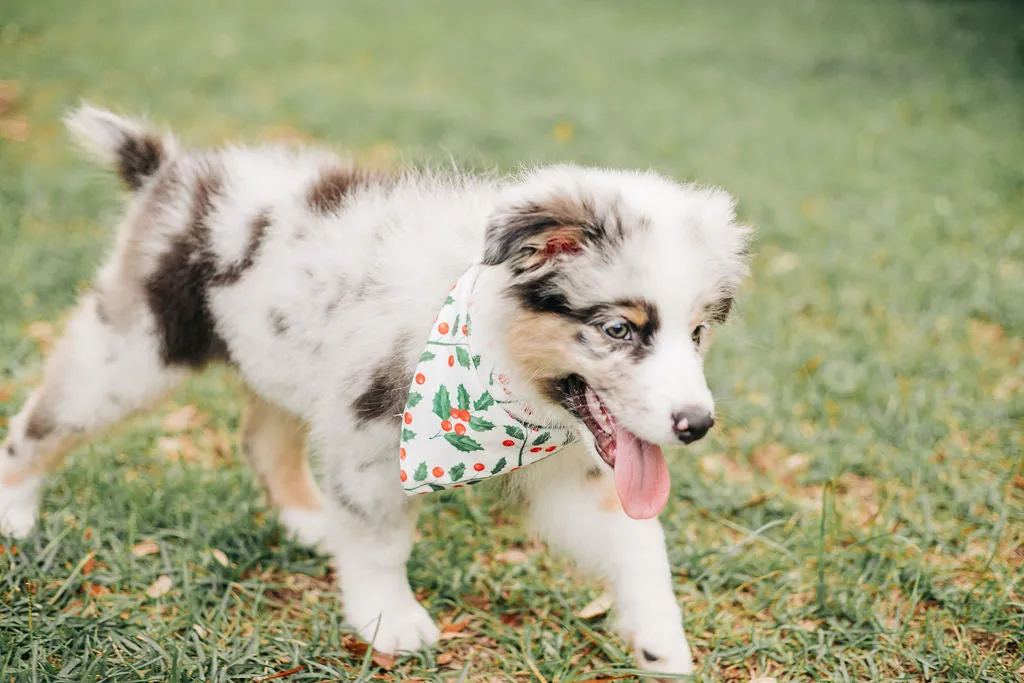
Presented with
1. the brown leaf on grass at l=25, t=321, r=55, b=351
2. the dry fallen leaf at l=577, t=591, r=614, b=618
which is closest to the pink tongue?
the dry fallen leaf at l=577, t=591, r=614, b=618

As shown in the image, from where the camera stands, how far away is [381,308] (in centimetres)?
308

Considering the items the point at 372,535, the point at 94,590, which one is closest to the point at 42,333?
the point at 94,590

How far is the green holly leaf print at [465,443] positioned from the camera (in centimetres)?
294

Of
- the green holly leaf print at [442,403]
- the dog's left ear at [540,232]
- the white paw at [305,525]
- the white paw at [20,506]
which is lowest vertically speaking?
the white paw at [305,525]

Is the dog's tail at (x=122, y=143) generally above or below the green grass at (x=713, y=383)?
above

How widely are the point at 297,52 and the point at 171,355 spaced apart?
904cm

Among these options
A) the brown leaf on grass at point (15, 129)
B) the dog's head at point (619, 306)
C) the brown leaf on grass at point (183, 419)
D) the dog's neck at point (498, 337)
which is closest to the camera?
the dog's head at point (619, 306)

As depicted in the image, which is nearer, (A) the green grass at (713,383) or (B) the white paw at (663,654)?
(B) the white paw at (663,654)

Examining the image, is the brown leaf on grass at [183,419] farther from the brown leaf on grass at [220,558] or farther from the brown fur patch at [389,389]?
the brown fur patch at [389,389]

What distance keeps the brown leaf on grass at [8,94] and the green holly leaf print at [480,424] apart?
8040 millimetres

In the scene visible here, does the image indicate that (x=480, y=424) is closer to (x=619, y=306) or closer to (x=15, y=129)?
(x=619, y=306)

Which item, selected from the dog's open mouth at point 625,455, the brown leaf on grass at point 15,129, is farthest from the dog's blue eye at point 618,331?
the brown leaf on grass at point 15,129

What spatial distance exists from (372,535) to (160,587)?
3.17 feet

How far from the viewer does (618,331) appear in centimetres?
255
